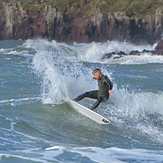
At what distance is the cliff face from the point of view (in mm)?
52156

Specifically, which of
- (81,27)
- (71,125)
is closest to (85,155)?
(71,125)

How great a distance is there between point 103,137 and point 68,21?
54.3 meters

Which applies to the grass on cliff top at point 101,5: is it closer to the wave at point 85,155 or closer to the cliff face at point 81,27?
the cliff face at point 81,27

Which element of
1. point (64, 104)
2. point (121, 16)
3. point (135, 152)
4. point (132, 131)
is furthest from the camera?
point (121, 16)

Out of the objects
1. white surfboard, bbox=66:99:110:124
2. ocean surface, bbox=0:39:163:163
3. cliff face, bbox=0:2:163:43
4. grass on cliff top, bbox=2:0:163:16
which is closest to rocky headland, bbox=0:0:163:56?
cliff face, bbox=0:2:163:43

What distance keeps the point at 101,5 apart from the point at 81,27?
18443mm

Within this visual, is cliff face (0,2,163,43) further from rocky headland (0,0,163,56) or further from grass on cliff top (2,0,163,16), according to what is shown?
grass on cliff top (2,0,163,16)

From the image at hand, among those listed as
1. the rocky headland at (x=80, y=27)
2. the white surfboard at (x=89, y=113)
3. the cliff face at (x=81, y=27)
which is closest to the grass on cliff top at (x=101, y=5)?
the rocky headland at (x=80, y=27)

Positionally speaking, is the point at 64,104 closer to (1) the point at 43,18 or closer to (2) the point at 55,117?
(2) the point at 55,117

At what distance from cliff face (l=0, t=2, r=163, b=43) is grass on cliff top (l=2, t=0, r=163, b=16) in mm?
9772

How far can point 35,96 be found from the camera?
8883mm

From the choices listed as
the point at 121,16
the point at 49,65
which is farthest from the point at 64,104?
the point at 121,16

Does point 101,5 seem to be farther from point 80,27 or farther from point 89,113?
point 89,113

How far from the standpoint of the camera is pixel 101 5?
68875 millimetres
